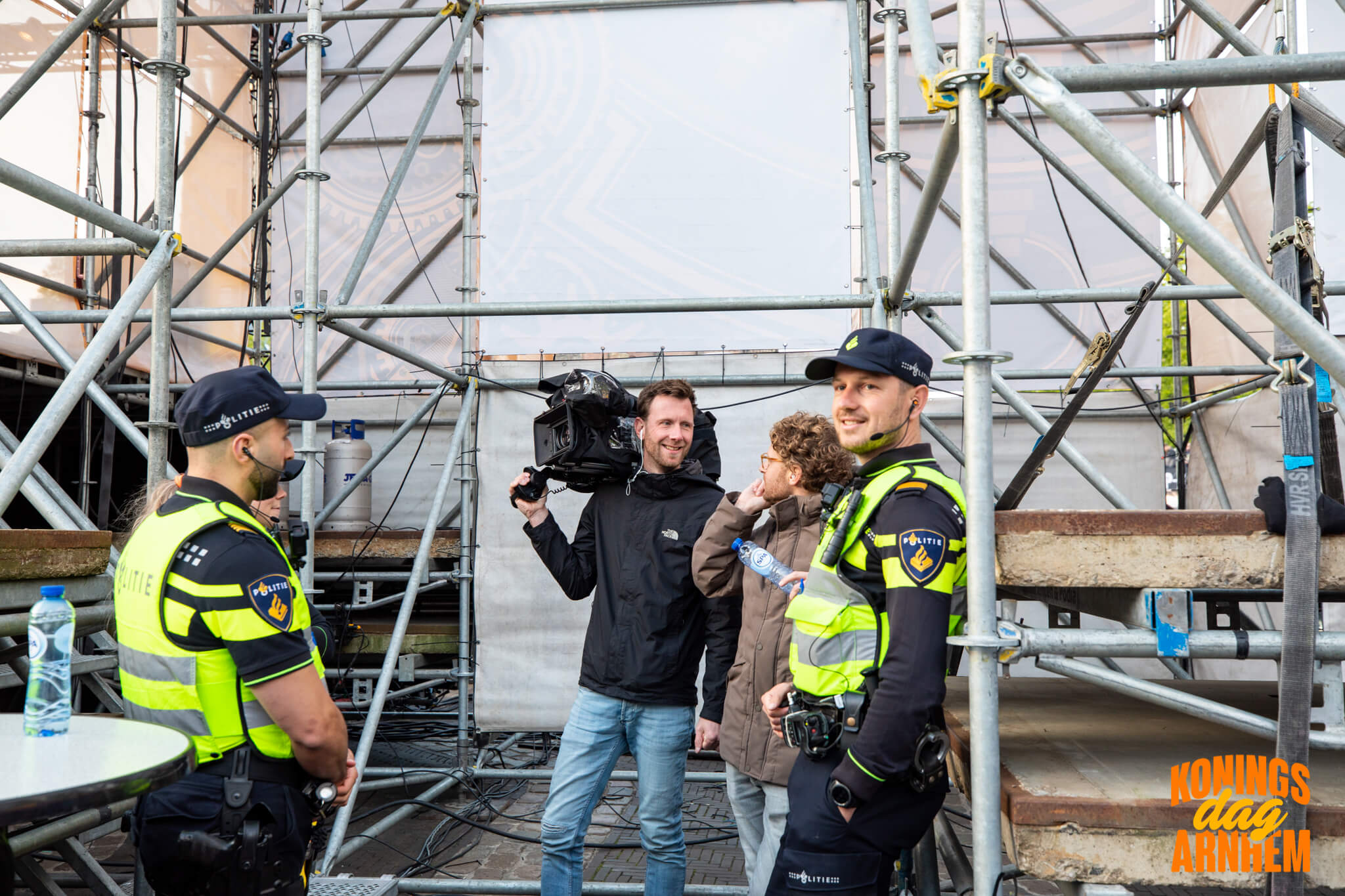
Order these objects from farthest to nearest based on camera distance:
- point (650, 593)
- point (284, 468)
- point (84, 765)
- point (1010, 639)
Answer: point (650, 593) → point (284, 468) → point (1010, 639) → point (84, 765)

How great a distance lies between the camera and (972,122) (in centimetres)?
215

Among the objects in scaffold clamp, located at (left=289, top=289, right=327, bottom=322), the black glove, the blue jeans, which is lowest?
the blue jeans

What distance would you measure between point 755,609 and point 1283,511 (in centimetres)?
154

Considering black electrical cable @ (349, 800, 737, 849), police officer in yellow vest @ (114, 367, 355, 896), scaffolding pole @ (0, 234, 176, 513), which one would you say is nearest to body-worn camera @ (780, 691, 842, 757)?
police officer in yellow vest @ (114, 367, 355, 896)

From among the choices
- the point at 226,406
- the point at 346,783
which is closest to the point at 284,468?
the point at 226,406

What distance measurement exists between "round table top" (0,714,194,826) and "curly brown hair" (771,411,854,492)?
189 cm

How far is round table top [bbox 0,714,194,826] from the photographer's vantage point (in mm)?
1570

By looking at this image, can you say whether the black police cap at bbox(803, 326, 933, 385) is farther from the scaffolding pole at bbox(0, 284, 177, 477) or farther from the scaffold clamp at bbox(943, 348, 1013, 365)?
the scaffolding pole at bbox(0, 284, 177, 477)

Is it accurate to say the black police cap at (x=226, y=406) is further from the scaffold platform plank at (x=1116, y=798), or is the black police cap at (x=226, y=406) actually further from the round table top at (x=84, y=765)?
the scaffold platform plank at (x=1116, y=798)

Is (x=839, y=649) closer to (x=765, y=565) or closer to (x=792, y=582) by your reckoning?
(x=792, y=582)

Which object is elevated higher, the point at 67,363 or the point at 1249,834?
the point at 67,363

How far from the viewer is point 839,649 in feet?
7.49

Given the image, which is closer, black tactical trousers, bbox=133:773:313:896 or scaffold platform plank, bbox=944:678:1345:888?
scaffold platform plank, bbox=944:678:1345:888

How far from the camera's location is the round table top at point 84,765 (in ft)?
5.15
